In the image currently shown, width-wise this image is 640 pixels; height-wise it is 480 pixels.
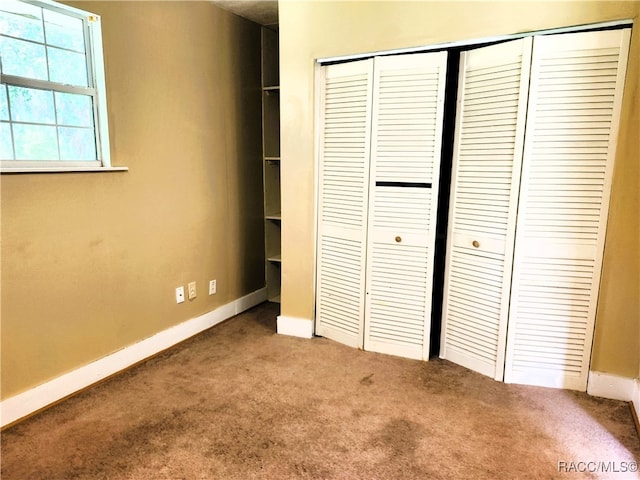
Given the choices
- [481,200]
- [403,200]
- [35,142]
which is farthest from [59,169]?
[481,200]

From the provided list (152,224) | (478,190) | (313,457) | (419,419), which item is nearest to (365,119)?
(478,190)

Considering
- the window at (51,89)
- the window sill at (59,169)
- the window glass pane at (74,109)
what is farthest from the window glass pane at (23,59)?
the window sill at (59,169)

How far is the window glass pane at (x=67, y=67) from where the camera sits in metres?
2.11

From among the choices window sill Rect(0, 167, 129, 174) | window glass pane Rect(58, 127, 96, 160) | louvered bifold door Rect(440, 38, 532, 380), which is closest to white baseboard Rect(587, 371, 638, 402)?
louvered bifold door Rect(440, 38, 532, 380)

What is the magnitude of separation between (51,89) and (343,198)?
1.69 m

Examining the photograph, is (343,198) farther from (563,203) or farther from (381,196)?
(563,203)

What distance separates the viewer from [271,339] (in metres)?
2.97

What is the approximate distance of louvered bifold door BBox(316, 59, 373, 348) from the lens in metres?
2.63

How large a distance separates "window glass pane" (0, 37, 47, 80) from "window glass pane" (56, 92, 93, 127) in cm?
13

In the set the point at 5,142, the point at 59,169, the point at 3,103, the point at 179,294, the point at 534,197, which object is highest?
the point at 3,103

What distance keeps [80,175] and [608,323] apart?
2.85 meters

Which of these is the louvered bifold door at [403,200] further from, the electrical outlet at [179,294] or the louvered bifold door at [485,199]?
the electrical outlet at [179,294]

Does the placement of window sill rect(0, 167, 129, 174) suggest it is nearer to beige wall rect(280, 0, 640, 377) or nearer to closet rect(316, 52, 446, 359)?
beige wall rect(280, 0, 640, 377)

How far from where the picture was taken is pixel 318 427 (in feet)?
6.55
